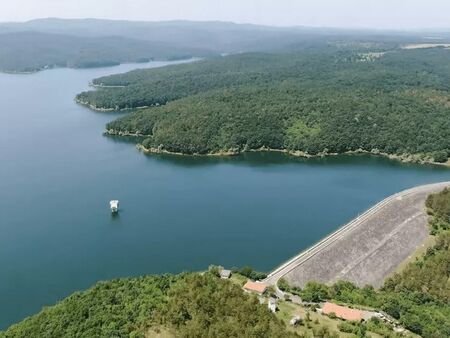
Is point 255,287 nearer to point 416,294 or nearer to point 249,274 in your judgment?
point 249,274

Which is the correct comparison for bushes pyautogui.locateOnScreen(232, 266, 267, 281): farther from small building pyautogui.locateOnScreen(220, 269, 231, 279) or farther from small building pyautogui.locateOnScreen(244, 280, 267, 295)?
small building pyautogui.locateOnScreen(244, 280, 267, 295)

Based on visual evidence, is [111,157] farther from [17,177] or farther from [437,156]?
[437,156]

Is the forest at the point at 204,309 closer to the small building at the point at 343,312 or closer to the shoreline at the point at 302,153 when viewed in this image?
the small building at the point at 343,312

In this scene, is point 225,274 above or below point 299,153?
above

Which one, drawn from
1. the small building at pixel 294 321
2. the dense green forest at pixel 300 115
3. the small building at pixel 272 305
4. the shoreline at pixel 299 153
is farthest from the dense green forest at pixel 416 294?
the dense green forest at pixel 300 115

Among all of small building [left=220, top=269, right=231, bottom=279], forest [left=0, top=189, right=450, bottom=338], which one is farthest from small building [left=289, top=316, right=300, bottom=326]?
small building [left=220, top=269, right=231, bottom=279]

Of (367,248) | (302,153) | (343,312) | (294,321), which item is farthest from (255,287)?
(302,153)
